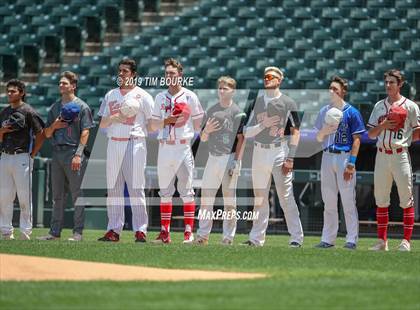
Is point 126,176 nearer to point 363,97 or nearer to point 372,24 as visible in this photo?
point 363,97

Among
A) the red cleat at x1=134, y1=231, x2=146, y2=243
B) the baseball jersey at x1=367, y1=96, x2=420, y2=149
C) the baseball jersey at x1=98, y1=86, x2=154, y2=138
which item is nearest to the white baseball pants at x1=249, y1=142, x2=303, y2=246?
the baseball jersey at x1=367, y1=96, x2=420, y2=149

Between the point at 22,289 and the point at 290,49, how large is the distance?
13590mm

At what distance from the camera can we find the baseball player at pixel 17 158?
11.1m

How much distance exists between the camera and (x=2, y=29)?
854 inches

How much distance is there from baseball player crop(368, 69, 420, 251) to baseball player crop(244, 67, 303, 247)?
0.84 m

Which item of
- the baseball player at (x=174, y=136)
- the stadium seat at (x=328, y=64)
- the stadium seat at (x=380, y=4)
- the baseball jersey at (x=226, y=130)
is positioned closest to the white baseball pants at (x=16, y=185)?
the baseball player at (x=174, y=136)

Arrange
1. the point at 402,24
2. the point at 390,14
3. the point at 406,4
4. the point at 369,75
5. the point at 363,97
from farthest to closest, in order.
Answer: the point at 406,4 → the point at 390,14 → the point at 402,24 → the point at 369,75 → the point at 363,97

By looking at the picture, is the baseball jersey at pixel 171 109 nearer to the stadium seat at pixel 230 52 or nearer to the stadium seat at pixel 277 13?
the stadium seat at pixel 230 52

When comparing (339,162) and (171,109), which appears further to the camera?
(171,109)

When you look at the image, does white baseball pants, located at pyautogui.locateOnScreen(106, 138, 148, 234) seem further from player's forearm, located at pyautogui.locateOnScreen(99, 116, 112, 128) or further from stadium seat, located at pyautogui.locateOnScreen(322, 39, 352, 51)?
stadium seat, located at pyautogui.locateOnScreen(322, 39, 352, 51)

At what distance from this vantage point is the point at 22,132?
36.4ft

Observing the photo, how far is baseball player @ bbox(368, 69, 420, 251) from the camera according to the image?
10430 millimetres

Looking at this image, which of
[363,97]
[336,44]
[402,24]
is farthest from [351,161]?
[402,24]

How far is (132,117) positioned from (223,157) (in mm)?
1045
